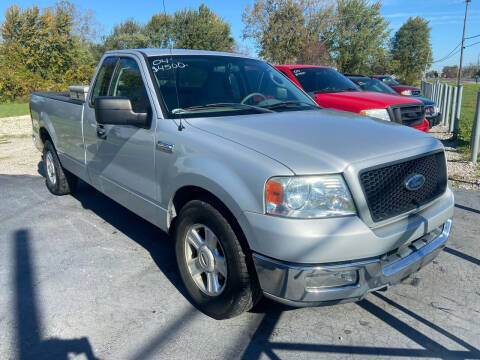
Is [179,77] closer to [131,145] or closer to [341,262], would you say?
[131,145]

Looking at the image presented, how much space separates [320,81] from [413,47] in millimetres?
69193

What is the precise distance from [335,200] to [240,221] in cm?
58

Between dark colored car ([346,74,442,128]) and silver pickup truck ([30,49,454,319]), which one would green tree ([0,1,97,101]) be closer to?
dark colored car ([346,74,442,128])

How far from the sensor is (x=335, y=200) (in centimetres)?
240

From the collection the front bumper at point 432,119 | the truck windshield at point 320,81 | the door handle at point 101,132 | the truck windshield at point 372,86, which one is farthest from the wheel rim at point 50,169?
the front bumper at point 432,119

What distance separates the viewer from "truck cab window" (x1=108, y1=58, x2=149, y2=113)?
3562 mm

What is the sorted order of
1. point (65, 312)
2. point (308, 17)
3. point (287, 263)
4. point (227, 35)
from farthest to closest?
point (227, 35), point (308, 17), point (65, 312), point (287, 263)

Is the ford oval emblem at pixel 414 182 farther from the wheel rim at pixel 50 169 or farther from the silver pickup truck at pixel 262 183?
the wheel rim at pixel 50 169

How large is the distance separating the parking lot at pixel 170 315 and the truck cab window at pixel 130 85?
1.50m

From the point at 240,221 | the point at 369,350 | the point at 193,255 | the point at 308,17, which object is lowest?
the point at 369,350

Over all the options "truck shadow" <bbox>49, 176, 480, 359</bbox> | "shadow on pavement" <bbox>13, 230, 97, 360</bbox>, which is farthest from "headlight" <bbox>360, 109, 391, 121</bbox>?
"shadow on pavement" <bbox>13, 230, 97, 360</bbox>

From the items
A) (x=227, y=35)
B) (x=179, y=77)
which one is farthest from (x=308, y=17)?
(x=179, y=77)

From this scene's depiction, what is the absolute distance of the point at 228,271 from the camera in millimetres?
2705

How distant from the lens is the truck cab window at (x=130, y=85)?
11.7 feet
